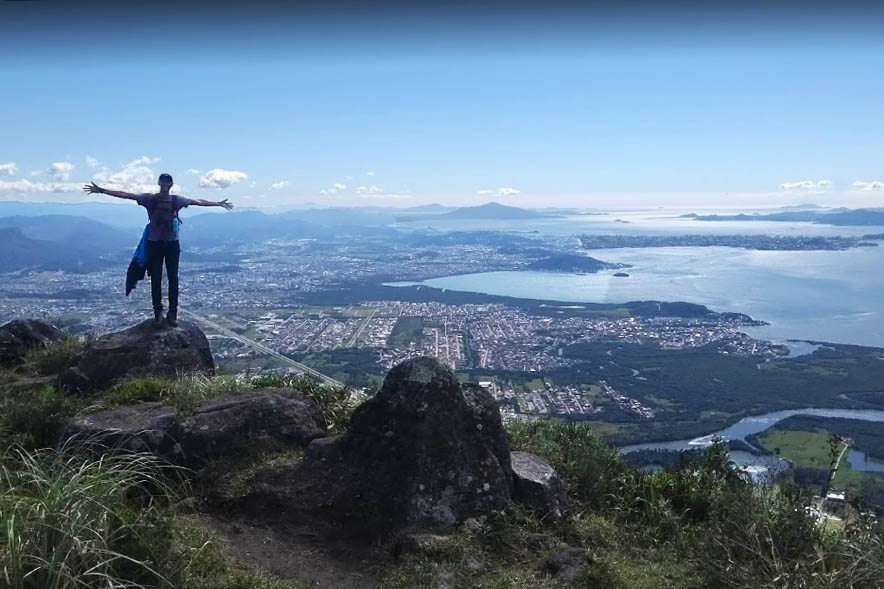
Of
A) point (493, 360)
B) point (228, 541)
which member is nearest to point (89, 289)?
point (493, 360)

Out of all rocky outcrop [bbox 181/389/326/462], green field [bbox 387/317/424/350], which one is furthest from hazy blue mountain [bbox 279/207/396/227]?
rocky outcrop [bbox 181/389/326/462]

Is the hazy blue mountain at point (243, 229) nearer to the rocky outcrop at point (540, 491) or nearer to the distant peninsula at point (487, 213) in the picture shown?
the distant peninsula at point (487, 213)

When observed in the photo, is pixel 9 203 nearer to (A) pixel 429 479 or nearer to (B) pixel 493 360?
(B) pixel 493 360

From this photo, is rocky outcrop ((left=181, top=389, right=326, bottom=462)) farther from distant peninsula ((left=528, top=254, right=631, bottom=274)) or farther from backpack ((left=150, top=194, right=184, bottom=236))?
distant peninsula ((left=528, top=254, right=631, bottom=274))

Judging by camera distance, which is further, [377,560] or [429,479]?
[429,479]

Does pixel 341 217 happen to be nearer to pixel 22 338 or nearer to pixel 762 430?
pixel 762 430
